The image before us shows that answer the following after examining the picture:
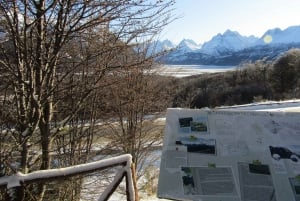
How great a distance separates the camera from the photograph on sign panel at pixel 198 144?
5.61m

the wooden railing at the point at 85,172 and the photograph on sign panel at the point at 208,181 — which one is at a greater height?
the wooden railing at the point at 85,172

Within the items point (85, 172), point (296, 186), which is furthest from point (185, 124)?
point (85, 172)

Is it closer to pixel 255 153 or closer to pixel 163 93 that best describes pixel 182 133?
pixel 255 153

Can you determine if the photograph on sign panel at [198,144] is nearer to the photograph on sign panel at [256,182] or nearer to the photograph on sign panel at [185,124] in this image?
the photograph on sign panel at [185,124]

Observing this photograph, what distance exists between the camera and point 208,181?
543cm

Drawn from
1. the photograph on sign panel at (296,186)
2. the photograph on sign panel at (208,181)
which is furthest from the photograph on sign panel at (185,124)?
the photograph on sign panel at (296,186)

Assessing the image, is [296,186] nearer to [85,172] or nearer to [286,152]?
[286,152]

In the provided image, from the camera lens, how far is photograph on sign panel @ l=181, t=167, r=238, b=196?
207 inches

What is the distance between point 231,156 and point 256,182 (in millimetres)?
442

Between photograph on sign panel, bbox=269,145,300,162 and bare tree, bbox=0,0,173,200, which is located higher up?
bare tree, bbox=0,0,173,200

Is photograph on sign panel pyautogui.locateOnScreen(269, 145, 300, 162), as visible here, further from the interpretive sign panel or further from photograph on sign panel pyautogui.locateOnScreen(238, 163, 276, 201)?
photograph on sign panel pyautogui.locateOnScreen(238, 163, 276, 201)

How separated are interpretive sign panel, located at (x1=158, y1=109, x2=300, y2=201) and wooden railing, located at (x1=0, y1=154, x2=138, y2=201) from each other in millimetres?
1581

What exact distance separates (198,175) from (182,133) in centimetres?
62

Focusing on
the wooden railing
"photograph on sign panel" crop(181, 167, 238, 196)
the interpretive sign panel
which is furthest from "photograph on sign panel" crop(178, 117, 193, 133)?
the wooden railing
